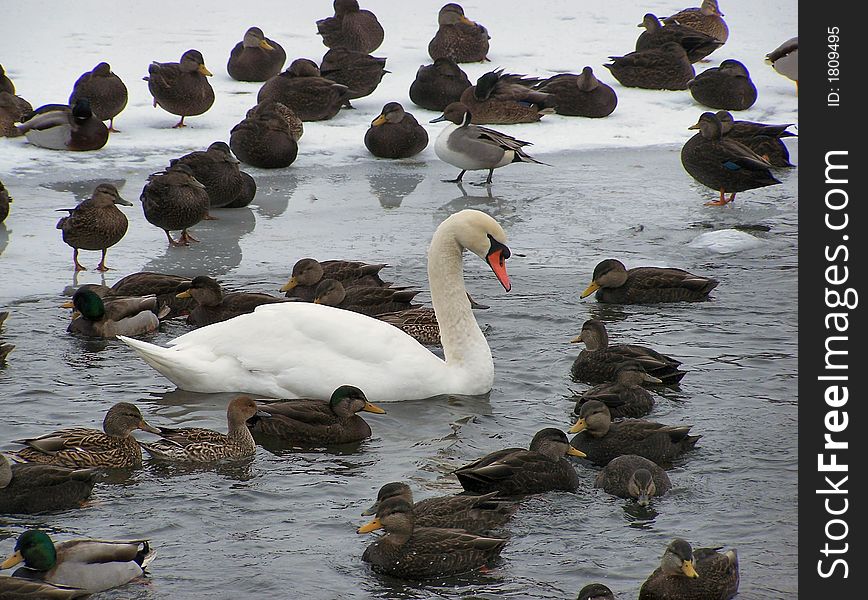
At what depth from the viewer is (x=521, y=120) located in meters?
17.3

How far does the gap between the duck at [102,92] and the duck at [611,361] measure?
325 inches

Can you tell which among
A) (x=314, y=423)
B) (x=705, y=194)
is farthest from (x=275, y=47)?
(x=314, y=423)

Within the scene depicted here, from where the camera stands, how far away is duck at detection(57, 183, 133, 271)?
37.5ft

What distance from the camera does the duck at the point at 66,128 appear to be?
15109mm

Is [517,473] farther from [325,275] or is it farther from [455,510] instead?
[325,275]

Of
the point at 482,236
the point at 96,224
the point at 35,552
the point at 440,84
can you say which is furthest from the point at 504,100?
the point at 35,552

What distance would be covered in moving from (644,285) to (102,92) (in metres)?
7.56

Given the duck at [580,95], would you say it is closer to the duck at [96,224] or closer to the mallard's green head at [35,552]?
the duck at [96,224]

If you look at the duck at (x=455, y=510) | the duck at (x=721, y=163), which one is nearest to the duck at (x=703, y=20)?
the duck at (x=721, y=163)

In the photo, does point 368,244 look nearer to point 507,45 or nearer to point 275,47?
point 275,47

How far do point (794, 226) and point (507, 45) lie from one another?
8.42 metres

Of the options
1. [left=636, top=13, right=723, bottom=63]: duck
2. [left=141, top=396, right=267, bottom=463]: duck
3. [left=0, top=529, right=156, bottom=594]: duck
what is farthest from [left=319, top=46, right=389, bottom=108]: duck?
[left=0, top=529, right=156, bottom=594]: duck

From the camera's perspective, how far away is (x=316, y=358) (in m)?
8.81

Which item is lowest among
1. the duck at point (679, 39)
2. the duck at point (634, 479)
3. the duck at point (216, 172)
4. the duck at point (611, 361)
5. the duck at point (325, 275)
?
the duck at point (634, 479)
